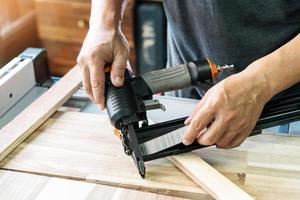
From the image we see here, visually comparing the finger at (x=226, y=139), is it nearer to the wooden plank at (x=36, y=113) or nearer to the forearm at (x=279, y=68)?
the forearm at (x=279, y=68)

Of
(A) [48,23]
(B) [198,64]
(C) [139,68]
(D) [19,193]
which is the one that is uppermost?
(B) [198,64]

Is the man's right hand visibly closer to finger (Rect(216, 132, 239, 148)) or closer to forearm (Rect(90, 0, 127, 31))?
forearm (Rect(90, 0, 127, 31))

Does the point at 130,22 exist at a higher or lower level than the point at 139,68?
higher

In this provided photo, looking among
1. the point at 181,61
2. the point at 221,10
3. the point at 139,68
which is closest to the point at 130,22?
the point at 139,68

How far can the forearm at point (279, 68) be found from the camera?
0.72 meters

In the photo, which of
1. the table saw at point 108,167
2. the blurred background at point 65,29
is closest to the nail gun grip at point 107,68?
the table saw at point 108,167

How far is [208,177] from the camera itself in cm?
73

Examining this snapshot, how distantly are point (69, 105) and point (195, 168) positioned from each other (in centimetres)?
37

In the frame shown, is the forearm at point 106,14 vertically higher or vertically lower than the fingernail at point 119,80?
higher

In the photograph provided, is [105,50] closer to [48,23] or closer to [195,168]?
[195,168]

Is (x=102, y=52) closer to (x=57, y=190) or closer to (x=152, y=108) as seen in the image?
(x=152, y=108)

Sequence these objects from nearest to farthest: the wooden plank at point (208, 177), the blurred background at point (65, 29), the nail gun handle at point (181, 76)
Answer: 1. the wooden plank at point (208, 177)
2. the nail gun handle at point (181, 76)
3. the blurred background at point (65, 29)

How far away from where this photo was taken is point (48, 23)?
7.18ft

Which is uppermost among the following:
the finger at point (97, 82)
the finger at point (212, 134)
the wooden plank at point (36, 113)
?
the finger at point (97, 82)
